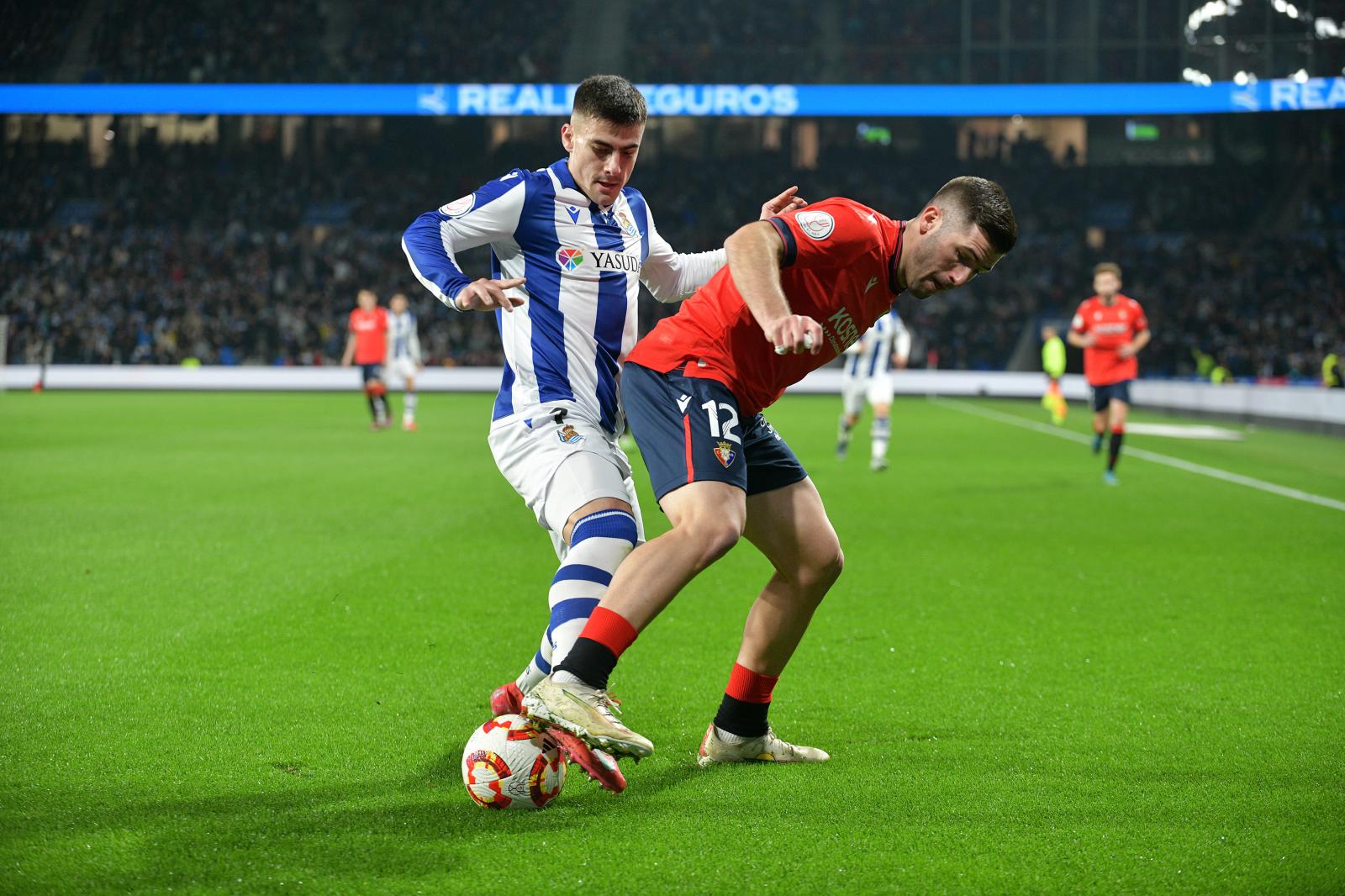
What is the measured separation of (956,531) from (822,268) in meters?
6.92

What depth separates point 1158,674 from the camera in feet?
18.6

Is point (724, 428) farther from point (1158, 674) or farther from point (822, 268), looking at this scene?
point (1158, 674)

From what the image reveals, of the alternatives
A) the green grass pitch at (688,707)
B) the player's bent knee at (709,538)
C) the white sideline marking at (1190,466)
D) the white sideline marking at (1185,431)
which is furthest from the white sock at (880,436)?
the player's bent knee at (709,538)

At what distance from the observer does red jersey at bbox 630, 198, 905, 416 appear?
382 centimetres

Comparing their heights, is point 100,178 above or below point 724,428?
above

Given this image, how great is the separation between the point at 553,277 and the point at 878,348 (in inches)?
499

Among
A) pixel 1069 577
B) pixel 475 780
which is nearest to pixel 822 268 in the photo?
pixel 475 780

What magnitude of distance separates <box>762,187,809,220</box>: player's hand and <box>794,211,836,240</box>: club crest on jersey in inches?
6.1

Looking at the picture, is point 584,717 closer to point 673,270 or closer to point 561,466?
point 561,466

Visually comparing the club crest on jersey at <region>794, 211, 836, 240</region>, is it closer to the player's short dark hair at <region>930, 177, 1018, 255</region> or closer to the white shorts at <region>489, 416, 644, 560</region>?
the player's short dark hair at <region>930, 177, 1018, 255</region>

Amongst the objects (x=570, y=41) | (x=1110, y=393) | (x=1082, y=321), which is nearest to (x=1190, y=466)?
(x=1110, y=393)

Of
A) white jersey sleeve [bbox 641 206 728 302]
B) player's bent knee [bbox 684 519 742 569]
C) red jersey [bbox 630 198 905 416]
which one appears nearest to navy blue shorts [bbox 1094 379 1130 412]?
white jersey sleeve [bbox 641 206 728 302]

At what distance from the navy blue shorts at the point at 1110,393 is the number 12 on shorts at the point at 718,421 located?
456 inches

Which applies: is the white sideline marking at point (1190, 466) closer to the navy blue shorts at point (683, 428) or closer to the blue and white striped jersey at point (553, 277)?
the blue and white striped jersey at point (553, 277)
